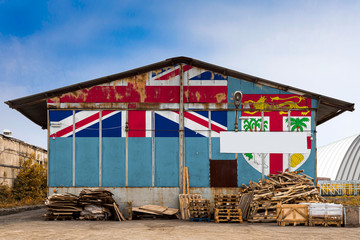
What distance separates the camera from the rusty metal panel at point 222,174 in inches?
746

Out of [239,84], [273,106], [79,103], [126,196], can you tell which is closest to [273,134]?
[273,106]

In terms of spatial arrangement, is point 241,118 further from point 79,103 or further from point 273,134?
point 79,103

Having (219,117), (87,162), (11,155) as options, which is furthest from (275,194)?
(11,155)

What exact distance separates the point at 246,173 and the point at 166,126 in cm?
454

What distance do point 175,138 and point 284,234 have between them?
8.25 metres

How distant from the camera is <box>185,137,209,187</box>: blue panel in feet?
62.1

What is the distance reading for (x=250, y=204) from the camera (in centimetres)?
1706

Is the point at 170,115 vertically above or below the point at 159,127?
above

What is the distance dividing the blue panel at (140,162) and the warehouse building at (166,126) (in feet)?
0.16

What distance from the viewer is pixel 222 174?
62.2 feet

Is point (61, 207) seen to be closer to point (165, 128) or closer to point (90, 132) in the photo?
point (90, 132)

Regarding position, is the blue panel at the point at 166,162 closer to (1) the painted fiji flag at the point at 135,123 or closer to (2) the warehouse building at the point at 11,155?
(1) the painted fiji flag at the point at 135,123

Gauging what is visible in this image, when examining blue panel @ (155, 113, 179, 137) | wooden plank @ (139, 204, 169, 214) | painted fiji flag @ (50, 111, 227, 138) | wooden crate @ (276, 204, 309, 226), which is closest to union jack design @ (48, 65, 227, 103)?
painted fiji flag @ (50, 111, 227, 138)

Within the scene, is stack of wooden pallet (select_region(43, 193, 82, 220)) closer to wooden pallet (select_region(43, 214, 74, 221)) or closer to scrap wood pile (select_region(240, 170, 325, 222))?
wooden pallet (select_region(43, 214, 74, 221))
